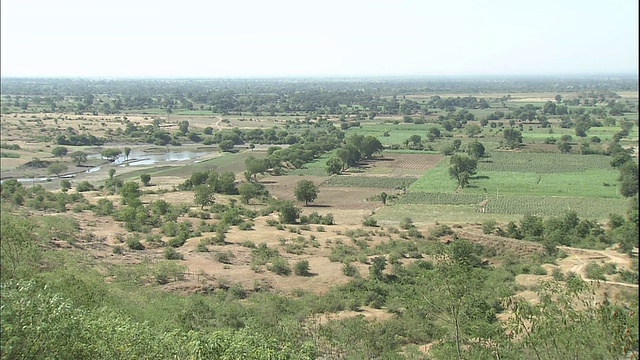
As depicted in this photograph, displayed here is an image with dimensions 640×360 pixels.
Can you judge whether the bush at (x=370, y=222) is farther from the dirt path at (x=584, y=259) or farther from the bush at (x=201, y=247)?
the bush at (x=201, y=247)

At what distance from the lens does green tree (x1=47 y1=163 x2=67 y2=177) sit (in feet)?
199

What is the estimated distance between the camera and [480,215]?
142 feet

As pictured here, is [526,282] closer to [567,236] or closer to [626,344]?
[567,236]

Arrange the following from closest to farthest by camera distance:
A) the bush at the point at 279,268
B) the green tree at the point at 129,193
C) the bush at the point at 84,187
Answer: the bush at the point at 279,268
the green tree at the point at 129,193
the bush at the point at 84,187

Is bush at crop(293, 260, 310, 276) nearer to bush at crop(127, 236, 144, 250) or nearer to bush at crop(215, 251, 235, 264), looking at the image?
bush at crop(215, 251, 235, 264)

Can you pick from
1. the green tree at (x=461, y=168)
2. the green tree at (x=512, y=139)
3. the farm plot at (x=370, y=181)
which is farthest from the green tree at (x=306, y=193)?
the green tree at (x=512, y=139)

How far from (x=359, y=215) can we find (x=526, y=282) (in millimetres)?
19499

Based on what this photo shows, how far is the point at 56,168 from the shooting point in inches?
2398

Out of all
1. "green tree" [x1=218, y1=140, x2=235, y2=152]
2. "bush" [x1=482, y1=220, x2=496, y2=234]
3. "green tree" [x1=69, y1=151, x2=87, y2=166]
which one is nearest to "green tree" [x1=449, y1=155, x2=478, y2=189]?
"bush" [x1=482, y1=220, x2=496, y2=234]

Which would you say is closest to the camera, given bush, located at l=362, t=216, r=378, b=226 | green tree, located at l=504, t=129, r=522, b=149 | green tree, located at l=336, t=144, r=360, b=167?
bush, located at l=362, t=216, r=378, b=226

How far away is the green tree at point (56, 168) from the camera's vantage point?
6053 cm

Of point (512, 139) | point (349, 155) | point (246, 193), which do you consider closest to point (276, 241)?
point (246, 193)

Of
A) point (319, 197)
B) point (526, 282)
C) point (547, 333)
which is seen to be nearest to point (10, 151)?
point (319, 197)

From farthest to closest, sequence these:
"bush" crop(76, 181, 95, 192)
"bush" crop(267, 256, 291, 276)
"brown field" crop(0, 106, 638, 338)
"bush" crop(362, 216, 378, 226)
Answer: "bush" crop(76, 181, 95, 192)
"bush" crop(362, 216, 378, 226)
"bush" crop(267, 256, 291, 276)
"brown field" crop(0, 106, 638, 338)
